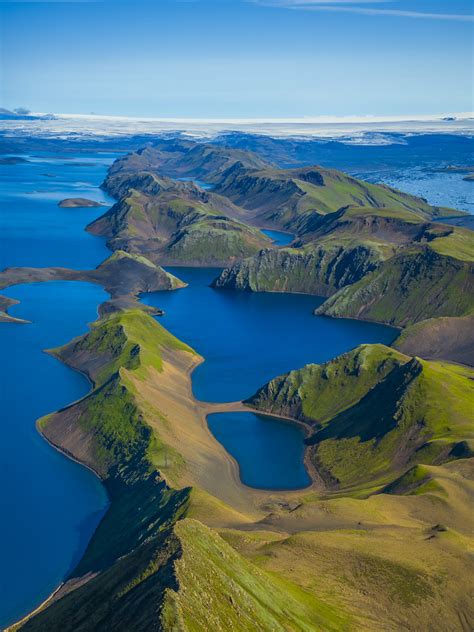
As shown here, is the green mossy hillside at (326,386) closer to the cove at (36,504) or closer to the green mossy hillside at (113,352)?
the green mossy hillside at (113,352)

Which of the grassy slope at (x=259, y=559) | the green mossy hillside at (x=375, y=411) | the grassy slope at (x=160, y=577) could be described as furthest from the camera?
the green mossy hillside at (x=375, y=411)

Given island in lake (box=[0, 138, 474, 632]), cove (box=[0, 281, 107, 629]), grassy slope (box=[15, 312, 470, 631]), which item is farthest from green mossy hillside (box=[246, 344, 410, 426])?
cove (box=[0, 281, 107, 629])

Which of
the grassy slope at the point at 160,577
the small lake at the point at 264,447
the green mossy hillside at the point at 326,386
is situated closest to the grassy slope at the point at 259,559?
the grassy slope at the point at 160,577

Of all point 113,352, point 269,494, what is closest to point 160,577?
point 269,494

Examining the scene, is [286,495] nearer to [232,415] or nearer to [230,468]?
[230,468]

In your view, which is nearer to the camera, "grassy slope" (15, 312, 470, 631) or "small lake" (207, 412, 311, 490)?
"grassy slope" (15, 312, 470, 631)

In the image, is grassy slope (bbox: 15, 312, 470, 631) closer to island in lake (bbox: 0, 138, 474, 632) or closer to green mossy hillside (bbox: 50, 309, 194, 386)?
island in lake (bbox: 0, 138, 474, 632)

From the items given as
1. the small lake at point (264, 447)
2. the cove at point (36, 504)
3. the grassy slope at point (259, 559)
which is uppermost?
the grassy slope at point (259, 559)

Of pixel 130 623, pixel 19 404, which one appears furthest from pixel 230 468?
pixel 130 623

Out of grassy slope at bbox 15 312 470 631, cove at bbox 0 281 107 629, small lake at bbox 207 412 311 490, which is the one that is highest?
grassy slope at bbox 15 312 470 631
